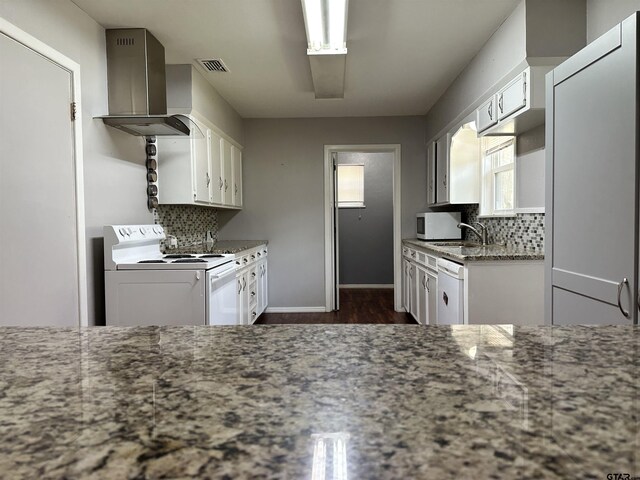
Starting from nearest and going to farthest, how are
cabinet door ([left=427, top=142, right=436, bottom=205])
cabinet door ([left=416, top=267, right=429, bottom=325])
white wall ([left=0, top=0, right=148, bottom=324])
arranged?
white wall ([left=0, top=0, right=148, bottom=324])
cabinet door ([left=416, top=267, right=429, bottom=325])
cabinet door ([left=427, top=142, right=436, bottom=205])

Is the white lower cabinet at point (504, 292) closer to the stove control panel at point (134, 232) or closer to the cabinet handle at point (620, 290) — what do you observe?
the cabinet handle at point (620, 290)

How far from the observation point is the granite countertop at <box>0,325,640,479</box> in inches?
15.2

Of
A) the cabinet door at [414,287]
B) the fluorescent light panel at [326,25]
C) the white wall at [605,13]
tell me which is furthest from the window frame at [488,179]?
the fluorescent light panel at [326,25]

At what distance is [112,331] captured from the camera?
88 centimetres

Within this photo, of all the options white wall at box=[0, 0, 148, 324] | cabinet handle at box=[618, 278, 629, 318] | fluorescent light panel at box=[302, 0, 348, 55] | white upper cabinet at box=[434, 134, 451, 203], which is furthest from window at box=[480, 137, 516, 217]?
white wall at box=[0, 0, 148, 324]

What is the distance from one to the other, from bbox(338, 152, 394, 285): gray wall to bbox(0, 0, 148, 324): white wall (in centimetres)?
444

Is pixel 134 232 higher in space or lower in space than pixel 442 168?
lower

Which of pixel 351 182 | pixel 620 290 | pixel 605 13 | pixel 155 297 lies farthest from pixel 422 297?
pixel 351 182

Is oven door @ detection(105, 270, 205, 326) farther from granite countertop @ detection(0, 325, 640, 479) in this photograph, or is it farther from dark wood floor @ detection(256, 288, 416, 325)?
dark wood floor @ detection(256, 288, 416, 325)

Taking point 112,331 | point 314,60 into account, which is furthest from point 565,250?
point 314,60

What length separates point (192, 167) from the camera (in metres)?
3.58

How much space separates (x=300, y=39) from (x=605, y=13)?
1.87 metres

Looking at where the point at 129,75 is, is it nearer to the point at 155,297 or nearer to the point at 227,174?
the point at 155,297

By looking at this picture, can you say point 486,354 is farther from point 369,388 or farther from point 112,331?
point 112,331
